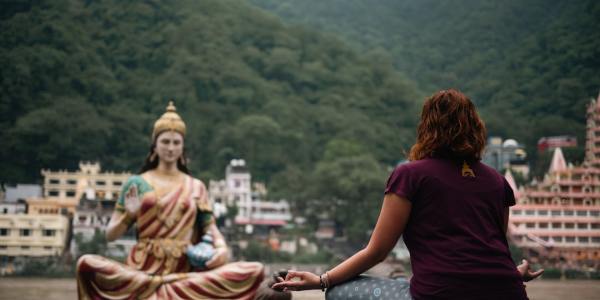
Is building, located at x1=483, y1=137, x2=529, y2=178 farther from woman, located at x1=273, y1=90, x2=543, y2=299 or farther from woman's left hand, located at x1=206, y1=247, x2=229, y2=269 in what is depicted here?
woman, located at x1=273, y1=90, x2=543, y2=299

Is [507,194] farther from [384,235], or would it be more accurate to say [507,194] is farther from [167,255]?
[167,255]

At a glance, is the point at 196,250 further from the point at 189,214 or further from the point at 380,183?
the point at 380,183

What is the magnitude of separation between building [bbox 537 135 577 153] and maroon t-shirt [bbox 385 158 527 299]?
64.9ft

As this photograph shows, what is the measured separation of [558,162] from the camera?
19.5 metres

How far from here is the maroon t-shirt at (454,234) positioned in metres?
1.96

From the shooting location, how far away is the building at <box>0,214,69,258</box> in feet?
56.4

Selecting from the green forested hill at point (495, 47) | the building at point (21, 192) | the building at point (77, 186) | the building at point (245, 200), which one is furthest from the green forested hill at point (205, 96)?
the green forested hill at point (495, 47)

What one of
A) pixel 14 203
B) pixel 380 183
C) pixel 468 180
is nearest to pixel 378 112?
pixel 380 183

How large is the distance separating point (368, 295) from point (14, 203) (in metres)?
18.1

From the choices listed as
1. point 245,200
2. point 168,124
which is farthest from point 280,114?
point 168,124

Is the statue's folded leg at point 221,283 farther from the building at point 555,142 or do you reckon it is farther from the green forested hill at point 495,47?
the building at point 555,142

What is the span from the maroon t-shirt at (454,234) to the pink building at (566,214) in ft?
50.2

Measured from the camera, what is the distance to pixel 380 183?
80.4ft

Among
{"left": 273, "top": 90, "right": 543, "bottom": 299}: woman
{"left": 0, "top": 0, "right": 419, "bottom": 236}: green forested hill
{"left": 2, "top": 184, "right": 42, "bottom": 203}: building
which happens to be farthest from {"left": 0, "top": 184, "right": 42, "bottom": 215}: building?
{"left": 273, "top": 90, "right": 543, "bottom": 299}: woman
